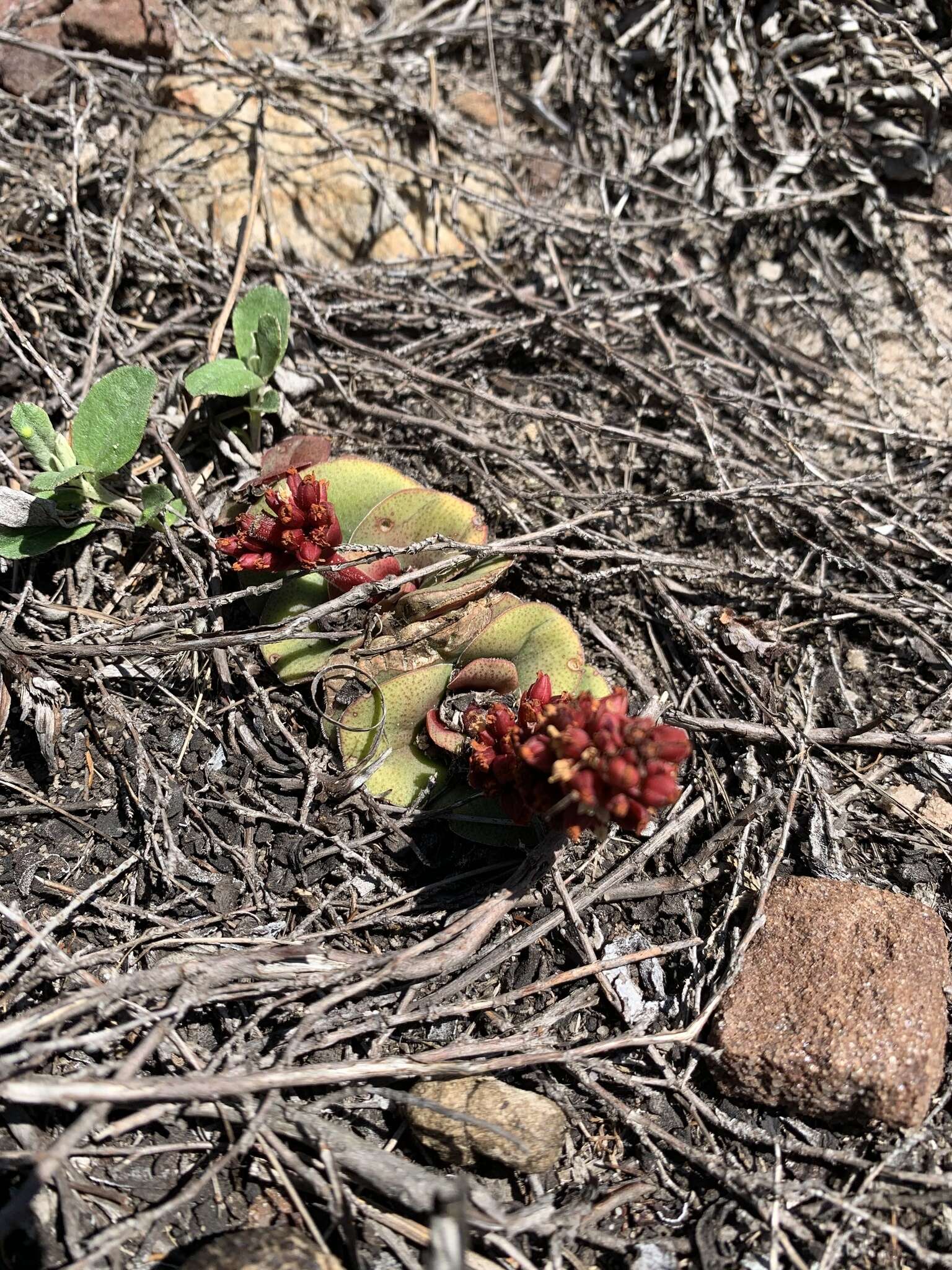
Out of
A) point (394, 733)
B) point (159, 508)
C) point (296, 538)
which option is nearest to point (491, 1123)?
point (394, 733)

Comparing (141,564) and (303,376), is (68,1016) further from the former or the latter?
(303,376)

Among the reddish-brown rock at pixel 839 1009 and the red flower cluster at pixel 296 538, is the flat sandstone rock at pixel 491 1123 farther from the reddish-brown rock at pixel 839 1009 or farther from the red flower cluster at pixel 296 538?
the red flower cluster at pixel 296 538

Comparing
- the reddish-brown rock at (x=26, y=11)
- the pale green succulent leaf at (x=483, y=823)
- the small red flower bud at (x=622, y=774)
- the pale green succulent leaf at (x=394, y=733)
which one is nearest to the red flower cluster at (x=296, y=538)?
the pale green succulent leaf at (x=394, y=733)

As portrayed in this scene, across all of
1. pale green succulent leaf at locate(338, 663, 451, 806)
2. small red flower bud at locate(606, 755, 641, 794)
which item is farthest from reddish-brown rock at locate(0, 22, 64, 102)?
small red flower bud at locate(606, 755, 641, 794)

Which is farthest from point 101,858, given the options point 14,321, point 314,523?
point 14,321

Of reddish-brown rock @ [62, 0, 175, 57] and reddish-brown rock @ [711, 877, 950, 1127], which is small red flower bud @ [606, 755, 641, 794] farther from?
reddish-brown rock @ [62, 0, 175, 57]

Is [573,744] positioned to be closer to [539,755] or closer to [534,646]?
[539,755]

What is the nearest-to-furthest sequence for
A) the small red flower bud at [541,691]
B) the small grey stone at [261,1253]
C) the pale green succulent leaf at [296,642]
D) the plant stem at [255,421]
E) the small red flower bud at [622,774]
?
1. the small grey stone at [261,1253]
2. the small red flower bud at [622,774]
3. the small red flower bud at [541,691]
4. the pale green succulent leaf at [296,642]
5. the plant stem at [255,421]
